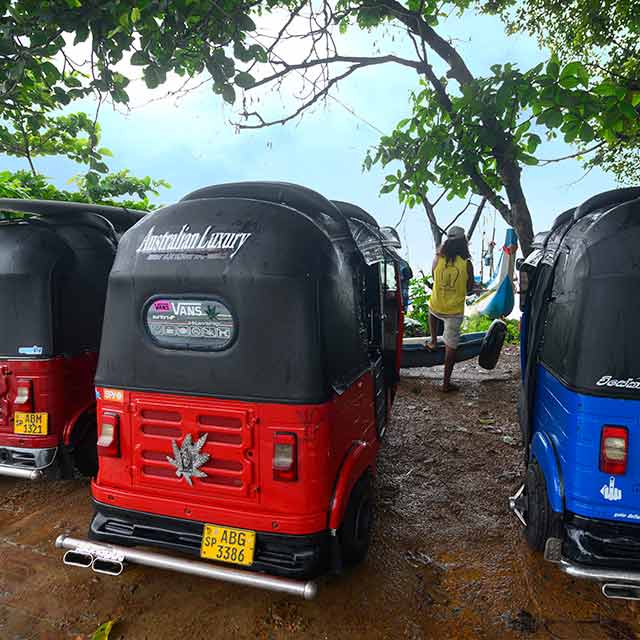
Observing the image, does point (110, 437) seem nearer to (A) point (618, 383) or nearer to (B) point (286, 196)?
(B) point (286, 196)

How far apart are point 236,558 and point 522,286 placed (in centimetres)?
468

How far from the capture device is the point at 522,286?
5879 millimetres

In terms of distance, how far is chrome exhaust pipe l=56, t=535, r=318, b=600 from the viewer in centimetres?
250

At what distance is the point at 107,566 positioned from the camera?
2.85m

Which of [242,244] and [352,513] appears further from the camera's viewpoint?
[352,513]

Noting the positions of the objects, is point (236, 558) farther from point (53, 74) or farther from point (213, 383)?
point (53, 74)

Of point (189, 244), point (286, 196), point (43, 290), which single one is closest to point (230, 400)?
point (189, 244)

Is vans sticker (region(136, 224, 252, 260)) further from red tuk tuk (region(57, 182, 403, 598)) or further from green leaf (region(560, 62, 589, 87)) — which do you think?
green leaf (region(560, 62, 589, 87))

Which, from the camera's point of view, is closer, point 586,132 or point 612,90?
point 612,90

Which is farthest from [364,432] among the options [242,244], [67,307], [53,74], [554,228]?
[53,74]

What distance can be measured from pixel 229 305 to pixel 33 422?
248cm

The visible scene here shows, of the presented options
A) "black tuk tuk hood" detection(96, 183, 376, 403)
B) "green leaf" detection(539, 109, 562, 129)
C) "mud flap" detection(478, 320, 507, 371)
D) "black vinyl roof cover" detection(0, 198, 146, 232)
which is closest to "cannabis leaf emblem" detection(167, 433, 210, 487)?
"black tuk tuk hood" detection(96, 183, 376, 403)

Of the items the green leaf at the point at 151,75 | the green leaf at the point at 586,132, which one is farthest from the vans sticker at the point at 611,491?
the green leaf at the point at 151,75

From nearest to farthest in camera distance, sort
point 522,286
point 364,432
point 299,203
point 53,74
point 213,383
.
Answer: point 213,383 < point 299,203 < point 364,432 < point 53,74 < point 522,286
